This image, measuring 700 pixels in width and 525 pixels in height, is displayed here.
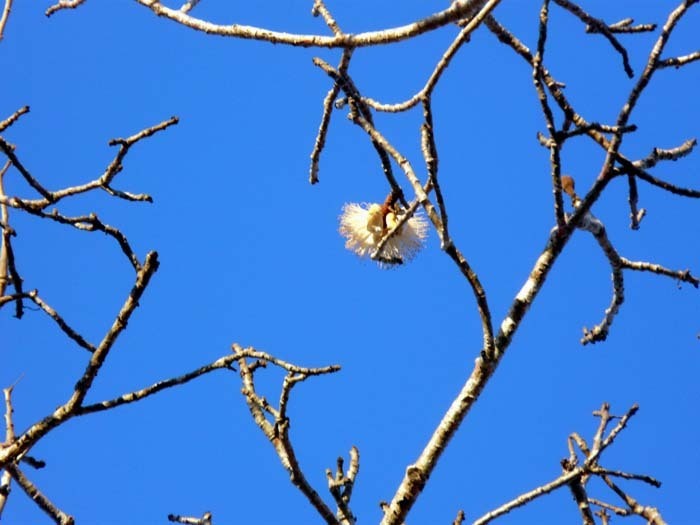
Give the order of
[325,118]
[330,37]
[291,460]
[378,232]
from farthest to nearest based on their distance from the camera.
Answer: [378,232], [325,118], [291,460], [330,37]

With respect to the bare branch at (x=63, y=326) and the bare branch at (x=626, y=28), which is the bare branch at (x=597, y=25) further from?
the bare branch at (x=63, y=326)

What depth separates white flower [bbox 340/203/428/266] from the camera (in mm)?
4148

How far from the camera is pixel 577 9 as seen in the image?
3449 mm

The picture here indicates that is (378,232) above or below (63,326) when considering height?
above

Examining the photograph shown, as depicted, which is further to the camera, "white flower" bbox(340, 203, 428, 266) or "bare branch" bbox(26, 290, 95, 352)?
"white flower" bbox(340, 203, 428, 266)

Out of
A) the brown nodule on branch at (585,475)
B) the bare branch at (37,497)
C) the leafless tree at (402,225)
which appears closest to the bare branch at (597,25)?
the leafless tree at (402,225)

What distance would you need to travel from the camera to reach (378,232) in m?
4.21

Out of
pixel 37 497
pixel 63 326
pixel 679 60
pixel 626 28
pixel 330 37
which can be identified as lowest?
pixel 37 497

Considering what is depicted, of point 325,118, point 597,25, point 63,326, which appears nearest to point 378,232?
point 325,118

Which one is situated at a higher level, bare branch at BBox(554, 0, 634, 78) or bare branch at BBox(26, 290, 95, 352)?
bare branch at BBox(554, 0, 634, 78)

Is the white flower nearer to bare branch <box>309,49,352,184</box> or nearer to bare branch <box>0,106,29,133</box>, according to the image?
bare branch <box>309,49,352,184</box>

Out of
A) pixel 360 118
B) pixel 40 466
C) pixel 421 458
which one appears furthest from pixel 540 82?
pixel 40 466

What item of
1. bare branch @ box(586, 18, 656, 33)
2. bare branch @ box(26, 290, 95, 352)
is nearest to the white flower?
bare branch @ box(586, 18, 656, 33)

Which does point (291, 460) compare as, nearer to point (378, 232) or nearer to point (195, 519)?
point (195, 519)
